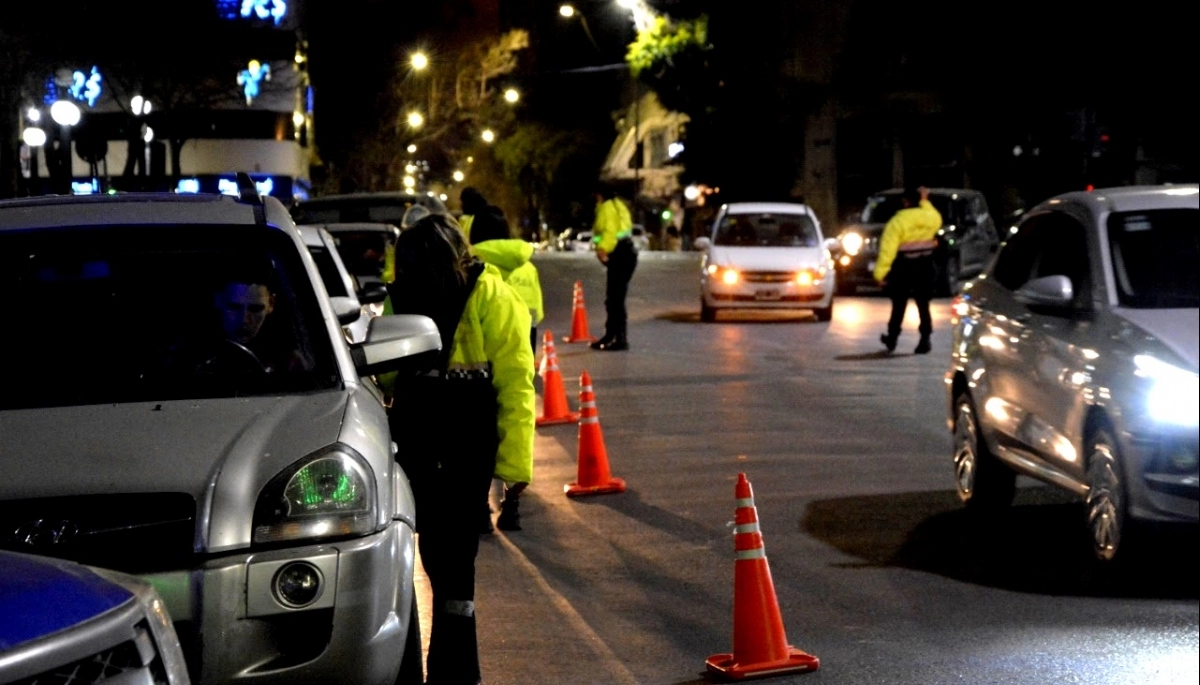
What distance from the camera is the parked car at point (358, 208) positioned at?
68.1ft

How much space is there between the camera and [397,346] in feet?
21.1

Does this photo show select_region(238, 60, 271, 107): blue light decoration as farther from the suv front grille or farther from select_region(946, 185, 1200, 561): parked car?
the suv front grille

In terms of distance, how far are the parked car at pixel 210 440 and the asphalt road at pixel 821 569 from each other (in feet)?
5.98

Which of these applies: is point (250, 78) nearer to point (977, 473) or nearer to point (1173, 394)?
point (977, 473)

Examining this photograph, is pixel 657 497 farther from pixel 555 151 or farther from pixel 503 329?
pixel 555 151

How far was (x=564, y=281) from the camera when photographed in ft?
134

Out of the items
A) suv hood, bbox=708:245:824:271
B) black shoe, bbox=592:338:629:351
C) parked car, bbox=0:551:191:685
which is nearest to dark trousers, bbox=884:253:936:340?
black shoe, bbox=592:338:629:351

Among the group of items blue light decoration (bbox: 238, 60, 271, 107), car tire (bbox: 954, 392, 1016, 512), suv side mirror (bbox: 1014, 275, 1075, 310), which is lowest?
car tire (bbox: 954, 392, 1016, 512)

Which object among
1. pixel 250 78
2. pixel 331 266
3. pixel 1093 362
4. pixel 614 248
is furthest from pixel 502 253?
pixel 250 78

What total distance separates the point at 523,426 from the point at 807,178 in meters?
59.0

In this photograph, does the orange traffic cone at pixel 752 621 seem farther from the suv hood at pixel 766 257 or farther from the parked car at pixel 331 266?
the suv hood at pixel 766 257

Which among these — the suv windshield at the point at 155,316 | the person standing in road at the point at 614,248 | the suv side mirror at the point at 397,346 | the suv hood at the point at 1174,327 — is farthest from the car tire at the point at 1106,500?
the person standing in road at the point at 614,248

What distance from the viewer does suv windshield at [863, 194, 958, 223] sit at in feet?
105

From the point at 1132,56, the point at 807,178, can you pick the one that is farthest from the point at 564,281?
the point at 807,178
